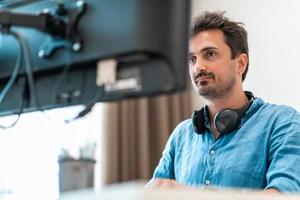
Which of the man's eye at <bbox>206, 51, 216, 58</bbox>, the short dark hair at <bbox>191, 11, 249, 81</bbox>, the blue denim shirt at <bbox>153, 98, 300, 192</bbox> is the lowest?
the blue denim shirt at <bbox>153, 98, 300, 192</bbox>

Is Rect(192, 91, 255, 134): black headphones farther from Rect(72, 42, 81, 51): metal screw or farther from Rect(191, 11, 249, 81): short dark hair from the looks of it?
Rect(72, 42, 81, 51): metal screw

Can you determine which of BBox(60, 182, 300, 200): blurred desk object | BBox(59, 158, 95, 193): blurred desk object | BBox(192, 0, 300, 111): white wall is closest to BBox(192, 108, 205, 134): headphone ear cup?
BBox(59, 158, 95, 193): blurred desk object

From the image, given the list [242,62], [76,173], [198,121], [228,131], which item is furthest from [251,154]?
[76,173]

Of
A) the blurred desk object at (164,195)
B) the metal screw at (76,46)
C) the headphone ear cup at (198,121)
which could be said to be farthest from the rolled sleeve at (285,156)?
the blurred desk object at (164,195)

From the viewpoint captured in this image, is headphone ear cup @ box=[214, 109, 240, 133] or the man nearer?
the man

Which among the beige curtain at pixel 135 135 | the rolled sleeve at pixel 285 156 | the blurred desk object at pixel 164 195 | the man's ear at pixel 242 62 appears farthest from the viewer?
the beige curtain at pixel 135 135

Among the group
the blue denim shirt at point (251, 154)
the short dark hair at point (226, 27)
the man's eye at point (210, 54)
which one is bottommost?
the blue denim shirt at point (251, 154)

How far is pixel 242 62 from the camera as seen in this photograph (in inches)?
78.7

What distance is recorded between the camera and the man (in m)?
1.59

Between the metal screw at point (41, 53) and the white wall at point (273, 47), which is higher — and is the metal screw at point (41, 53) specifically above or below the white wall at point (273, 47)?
below

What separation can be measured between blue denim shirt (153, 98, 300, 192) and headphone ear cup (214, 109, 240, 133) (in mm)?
17

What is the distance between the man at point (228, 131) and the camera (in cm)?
159

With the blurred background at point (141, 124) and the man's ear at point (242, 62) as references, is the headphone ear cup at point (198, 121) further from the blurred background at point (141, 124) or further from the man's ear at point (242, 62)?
the blurred background at point (141, 124)

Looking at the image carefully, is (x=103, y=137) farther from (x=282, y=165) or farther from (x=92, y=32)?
(x=92, y=32)
